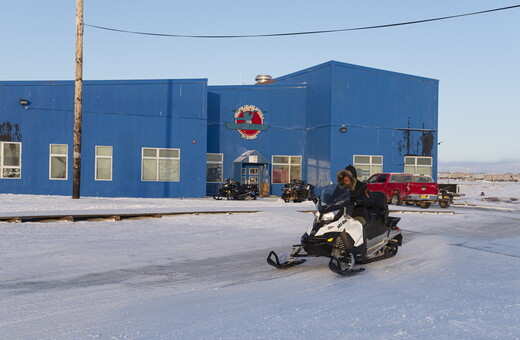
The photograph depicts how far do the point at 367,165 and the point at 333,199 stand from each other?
1029 inches

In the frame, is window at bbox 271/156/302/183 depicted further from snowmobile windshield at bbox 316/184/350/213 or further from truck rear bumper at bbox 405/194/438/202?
snowmobile windshield at bbox 316/184/350/213

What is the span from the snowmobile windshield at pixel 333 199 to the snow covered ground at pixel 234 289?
1084 mm

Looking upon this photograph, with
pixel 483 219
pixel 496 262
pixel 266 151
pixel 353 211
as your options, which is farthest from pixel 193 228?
pixel 266 151

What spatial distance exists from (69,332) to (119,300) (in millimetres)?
1411

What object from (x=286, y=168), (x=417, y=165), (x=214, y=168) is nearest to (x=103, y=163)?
(x=214, y=168)

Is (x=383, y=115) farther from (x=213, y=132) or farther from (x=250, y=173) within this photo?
(x=213, y=132)

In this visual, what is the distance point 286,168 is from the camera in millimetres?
35125

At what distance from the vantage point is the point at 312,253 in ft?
27.5

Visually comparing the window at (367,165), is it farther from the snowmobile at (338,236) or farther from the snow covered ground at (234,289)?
the snowmobile at (338,236)

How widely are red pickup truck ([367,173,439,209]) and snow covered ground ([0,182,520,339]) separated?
37.6ft

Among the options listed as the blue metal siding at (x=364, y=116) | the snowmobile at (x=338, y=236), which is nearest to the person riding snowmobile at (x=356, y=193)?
the snowmobile at (x=338, y=236)

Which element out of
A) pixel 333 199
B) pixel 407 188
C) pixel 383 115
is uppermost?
pixel 383 115

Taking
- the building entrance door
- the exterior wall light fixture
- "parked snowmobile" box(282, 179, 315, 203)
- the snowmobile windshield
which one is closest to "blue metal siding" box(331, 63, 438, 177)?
"parked snowmobile" box(282, 179, 315, 203)

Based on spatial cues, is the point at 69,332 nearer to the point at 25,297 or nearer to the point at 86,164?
the point at 25,297
